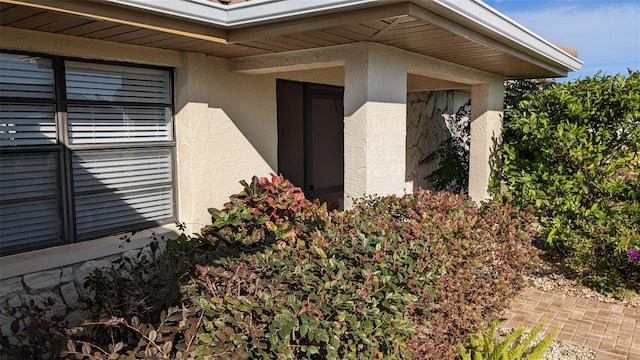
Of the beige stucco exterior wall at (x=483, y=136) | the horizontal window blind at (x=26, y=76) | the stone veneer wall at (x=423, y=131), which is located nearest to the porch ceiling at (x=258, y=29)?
the horizontal window blind at (x=26, y=76)

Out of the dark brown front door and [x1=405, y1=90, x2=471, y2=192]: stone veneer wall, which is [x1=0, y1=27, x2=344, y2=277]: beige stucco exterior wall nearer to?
the dark brown front door

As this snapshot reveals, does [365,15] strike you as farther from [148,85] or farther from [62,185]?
[62,185]

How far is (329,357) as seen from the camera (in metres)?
2.40

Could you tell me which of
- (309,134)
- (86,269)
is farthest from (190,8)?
(309,134)

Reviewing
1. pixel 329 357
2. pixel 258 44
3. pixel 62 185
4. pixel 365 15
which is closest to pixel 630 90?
pixel 365 15

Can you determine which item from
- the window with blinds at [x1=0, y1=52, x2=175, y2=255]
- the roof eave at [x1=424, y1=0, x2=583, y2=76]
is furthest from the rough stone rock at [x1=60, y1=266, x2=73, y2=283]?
the roof eave at [x1=424, y1=0, x2=583, y2=76]

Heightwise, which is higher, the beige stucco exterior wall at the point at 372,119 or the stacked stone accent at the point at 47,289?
the beige stucco exterior wall at the point at 372,119

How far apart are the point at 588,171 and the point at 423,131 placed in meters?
4.49

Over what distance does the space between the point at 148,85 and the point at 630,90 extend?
621 cm

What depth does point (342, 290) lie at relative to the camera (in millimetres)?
2701

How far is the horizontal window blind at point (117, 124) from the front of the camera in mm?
4773

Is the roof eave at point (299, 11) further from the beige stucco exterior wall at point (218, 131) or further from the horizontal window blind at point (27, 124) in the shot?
the horizontal window blind at point (27, 124)

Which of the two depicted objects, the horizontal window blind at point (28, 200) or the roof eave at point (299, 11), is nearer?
the roof eave at point (299, 11)

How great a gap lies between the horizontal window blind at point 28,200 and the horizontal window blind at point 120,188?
226 mm
